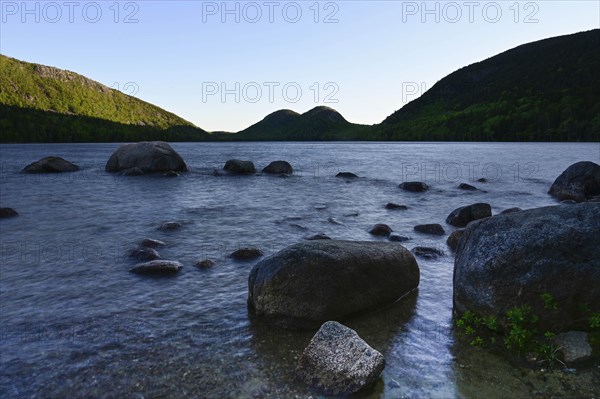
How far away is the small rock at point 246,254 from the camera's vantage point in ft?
48.2

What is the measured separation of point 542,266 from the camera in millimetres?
8211

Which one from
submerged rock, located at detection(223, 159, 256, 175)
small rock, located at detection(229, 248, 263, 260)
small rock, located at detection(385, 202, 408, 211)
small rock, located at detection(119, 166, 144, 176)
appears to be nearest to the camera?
small rock, located at detection(229, 248, 263, 260)

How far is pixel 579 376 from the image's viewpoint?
7.05 meters

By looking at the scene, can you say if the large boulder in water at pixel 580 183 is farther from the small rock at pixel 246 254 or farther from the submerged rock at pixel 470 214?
the small rock at pixel 246 254

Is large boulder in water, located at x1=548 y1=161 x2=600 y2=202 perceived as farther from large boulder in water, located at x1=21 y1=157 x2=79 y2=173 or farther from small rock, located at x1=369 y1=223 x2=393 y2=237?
large boulder in water, located at x1=21 y1=157 x2=79 y2=173

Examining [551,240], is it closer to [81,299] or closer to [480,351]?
[480,351]

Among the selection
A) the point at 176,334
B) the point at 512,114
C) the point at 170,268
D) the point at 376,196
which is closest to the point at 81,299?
the point at 170,268

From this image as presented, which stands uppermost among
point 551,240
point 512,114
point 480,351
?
point 512,114

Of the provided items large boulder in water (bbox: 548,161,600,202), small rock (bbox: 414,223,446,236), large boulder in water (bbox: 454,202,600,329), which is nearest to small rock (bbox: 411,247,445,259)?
small rock (bbox: 414,223,446,236)

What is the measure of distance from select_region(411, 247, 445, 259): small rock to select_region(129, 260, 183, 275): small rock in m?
8.39

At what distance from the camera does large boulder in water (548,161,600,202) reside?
27078 mm

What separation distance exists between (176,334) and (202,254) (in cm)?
654

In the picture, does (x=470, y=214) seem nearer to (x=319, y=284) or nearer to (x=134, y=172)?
(x=319, y=284)

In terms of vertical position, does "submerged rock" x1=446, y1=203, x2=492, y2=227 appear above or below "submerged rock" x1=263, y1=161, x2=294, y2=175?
below
